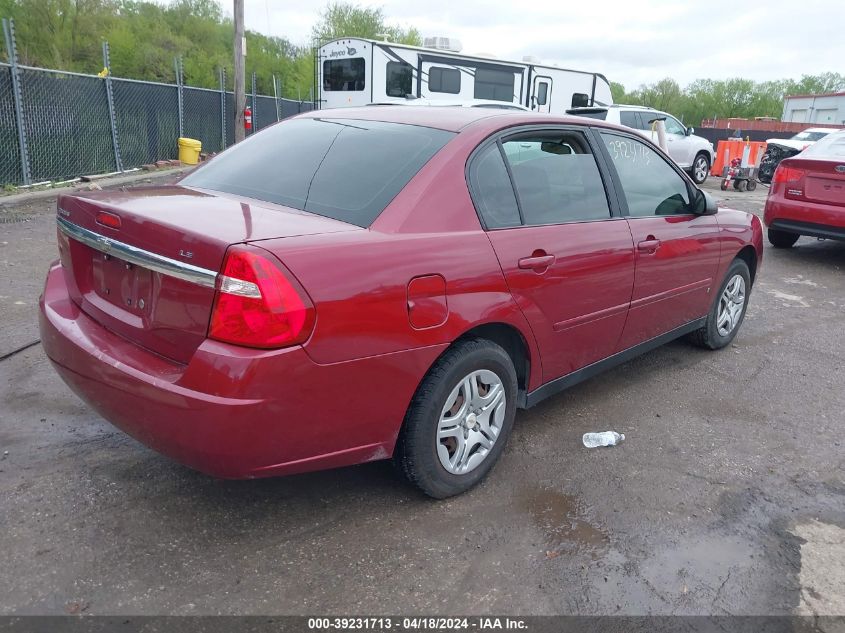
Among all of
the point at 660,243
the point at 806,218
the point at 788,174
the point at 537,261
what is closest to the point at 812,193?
the point at 806,218

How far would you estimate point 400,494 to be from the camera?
3.01 m

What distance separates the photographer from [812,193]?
26.3ft

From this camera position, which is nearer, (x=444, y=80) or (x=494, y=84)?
(x=444, y=80)

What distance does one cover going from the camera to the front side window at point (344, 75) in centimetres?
1695

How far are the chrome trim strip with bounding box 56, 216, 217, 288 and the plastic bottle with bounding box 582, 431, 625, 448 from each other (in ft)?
7.28

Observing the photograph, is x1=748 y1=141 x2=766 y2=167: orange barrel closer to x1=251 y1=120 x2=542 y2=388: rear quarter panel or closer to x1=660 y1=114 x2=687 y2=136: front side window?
x1=660 y1=114 x2=687 y2=136: front side window

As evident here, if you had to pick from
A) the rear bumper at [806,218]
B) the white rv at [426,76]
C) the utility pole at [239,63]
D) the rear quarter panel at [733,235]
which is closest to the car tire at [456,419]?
the rear quarter panel at [733,235]

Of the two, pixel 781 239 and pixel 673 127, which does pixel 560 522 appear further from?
pixel 673 127

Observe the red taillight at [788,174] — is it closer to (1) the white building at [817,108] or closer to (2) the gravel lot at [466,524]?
(2) the gravel lot at [466,524]

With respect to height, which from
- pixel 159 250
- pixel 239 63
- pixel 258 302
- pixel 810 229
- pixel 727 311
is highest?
pixel 239 63

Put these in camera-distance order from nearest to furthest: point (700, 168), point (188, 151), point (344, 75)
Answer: point (188, 151)
point (344, 75)
point (700, 168)

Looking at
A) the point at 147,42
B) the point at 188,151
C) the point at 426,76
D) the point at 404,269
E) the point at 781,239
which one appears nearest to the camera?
the point at 404,269

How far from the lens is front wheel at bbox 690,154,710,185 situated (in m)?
18.5

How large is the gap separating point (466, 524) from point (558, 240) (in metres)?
1.39
